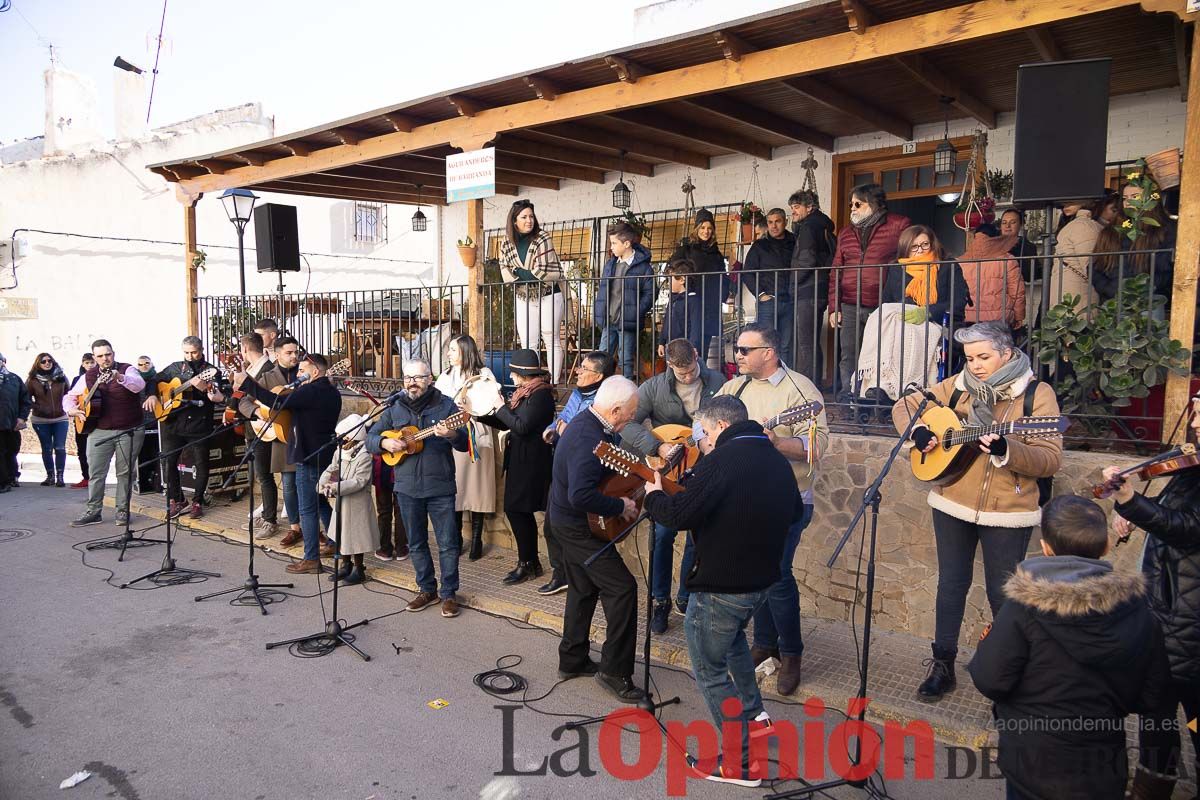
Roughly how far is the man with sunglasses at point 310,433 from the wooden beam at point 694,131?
3.91m

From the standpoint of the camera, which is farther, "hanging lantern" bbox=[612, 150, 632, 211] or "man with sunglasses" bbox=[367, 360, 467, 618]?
"hanging lantern" bbox=[612, 150, 632, 211]

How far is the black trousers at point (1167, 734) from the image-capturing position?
131 inches

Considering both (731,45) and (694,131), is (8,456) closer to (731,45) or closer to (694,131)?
(694,131)


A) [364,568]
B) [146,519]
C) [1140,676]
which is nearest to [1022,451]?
[1140,676]

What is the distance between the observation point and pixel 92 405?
31.3 ft

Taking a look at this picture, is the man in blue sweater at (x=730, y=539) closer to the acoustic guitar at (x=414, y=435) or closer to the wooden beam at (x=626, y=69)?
→ the acoustic guitar at (x=414, y=435)

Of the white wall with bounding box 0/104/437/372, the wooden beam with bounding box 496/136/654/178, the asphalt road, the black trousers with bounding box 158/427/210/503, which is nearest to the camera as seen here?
the asphalt road

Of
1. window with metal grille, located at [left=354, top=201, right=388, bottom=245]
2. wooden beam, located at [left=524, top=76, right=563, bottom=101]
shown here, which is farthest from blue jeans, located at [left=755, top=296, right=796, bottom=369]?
window with metal grille, located at [left=354, top=201, right=388, bottom=245]

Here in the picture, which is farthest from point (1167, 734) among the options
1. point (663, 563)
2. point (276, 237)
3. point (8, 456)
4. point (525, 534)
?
point (8, 456)

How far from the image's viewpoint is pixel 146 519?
10125mm

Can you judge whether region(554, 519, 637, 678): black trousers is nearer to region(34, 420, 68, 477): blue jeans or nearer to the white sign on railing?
the white sign on railing

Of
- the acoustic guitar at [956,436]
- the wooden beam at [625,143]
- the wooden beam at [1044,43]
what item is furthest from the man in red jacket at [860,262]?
the wooden beam at [625,143]

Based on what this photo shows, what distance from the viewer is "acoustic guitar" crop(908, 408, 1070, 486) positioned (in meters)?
3.99

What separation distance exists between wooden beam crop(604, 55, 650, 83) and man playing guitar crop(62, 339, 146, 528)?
22.3 ft
